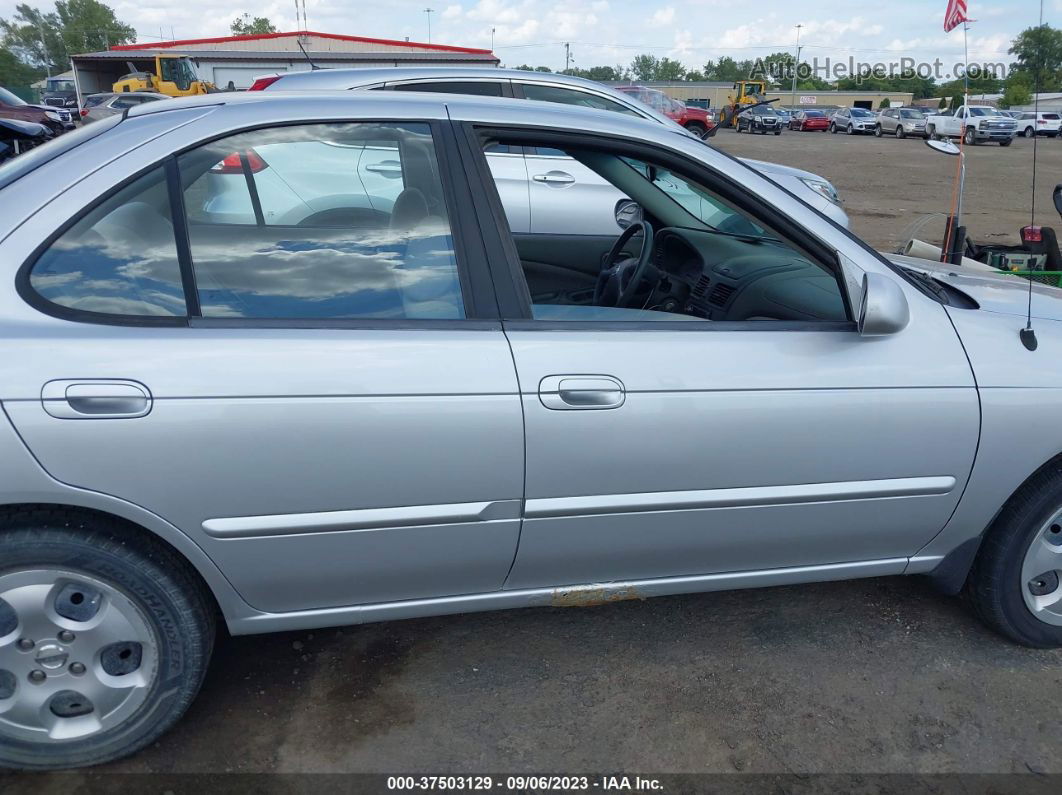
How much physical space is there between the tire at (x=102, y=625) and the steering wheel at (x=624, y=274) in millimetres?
1772

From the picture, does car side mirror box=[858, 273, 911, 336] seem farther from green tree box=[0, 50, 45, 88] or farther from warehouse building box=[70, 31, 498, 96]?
green tree box=[0, 50, 45, 88]

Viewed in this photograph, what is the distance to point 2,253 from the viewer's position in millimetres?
1947

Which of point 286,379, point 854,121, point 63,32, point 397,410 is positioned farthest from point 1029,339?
point 63,32

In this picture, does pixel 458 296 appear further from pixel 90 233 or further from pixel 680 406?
pixel 90 233

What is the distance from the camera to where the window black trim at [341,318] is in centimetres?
198

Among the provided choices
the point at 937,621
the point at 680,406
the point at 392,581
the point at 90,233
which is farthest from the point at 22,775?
the point at 937,621

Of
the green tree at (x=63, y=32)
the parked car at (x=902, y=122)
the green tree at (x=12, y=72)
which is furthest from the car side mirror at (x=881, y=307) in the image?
the green tree at (x=63, y=32)

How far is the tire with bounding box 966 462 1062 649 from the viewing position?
256 centimetres

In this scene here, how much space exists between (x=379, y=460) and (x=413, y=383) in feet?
0.68

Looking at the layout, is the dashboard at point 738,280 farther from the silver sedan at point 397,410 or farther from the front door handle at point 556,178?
the front door handle at point 556,178

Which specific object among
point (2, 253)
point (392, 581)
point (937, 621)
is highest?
point (2, 253)

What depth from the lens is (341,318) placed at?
7.06 ft

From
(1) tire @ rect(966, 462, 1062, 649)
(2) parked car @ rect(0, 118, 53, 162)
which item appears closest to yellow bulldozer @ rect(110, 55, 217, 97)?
(2) parked car @ rect(0, 118, 53, 162)

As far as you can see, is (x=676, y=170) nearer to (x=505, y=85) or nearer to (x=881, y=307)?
(x=881, y=307)
